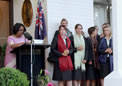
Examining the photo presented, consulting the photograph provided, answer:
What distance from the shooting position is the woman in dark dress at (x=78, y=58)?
8.58m

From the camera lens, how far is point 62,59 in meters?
8.32

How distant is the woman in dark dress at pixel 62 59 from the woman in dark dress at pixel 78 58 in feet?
0.60

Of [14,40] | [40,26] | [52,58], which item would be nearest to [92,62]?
[52,58]

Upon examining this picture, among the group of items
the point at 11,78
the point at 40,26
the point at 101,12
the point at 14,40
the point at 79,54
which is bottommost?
the point at 11,78

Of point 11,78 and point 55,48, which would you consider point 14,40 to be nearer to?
point 55,48

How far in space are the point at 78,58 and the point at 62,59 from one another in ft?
1.56

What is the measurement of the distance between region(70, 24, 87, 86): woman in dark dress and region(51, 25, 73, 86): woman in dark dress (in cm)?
18

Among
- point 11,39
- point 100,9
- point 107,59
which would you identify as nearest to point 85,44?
point 107,59

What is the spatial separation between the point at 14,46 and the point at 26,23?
247 cm

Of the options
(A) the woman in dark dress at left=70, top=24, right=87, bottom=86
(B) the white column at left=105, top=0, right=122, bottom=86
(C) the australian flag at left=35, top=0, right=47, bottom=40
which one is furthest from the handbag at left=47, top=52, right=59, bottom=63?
(B) the white column at left=105, top=0, right=122, bottom=86

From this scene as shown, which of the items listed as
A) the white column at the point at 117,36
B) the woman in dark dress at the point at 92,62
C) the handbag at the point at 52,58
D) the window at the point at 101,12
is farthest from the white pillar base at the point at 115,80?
the window at the point at 101,12

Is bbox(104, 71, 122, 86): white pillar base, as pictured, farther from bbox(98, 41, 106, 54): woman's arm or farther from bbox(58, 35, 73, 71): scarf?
bbox(98, 41, 106, 54): woman's arm

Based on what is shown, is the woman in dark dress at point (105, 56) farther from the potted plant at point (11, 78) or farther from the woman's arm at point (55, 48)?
the potted plant at point (11, 78)

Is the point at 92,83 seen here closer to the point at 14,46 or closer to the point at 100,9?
the point at 14,46
